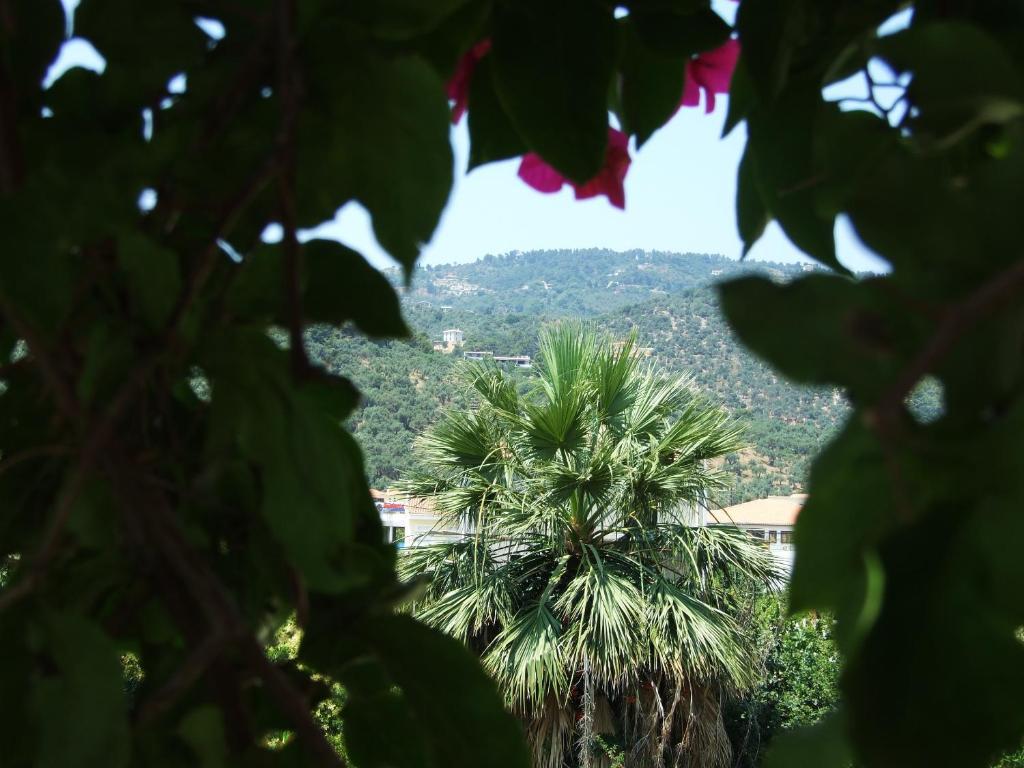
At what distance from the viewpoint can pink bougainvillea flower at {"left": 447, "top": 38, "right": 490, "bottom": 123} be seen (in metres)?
0.30

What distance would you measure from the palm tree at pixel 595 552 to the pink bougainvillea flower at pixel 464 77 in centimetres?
450

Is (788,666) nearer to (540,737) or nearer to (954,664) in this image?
(540,737)

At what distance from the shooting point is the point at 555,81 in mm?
236

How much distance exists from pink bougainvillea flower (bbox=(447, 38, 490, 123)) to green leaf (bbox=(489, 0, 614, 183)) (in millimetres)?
54

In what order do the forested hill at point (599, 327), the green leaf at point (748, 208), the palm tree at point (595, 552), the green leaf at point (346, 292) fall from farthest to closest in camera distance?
the forested hill at point (599, 327)
the palm tree at point (595, 552)
the green leaf at point (748, 208)
the green leaf at point (346, 292)

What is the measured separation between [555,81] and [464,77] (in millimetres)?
82

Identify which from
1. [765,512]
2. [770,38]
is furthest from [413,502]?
[770,38]

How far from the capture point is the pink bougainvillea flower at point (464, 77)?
0.30 metres

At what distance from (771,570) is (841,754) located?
5.32 meters

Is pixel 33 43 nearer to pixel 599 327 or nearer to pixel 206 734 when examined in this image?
pixel 206 734

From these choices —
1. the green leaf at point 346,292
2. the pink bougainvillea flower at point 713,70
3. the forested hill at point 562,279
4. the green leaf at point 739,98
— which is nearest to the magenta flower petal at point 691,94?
the pink bougainvillea flower at point 713,70

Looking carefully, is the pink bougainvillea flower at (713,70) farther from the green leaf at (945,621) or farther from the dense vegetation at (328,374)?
the green leaf at (945,621)

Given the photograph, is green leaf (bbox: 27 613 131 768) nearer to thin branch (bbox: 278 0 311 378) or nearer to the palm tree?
thin branch (bbox: 278 0 311 378)

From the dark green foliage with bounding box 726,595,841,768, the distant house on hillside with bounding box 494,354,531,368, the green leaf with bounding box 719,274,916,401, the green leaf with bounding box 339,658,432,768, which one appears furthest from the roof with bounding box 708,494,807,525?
the green leaf with bounding box 719,274,916,401
